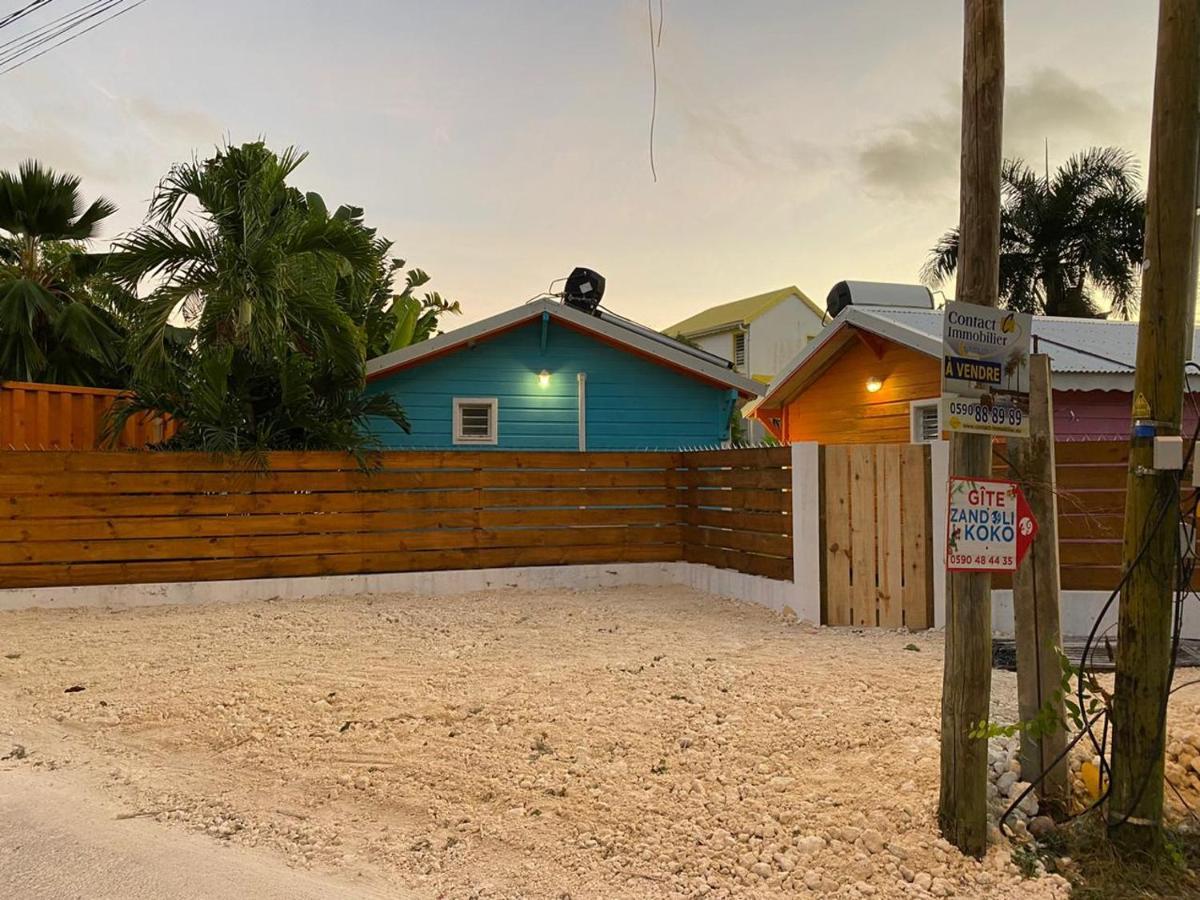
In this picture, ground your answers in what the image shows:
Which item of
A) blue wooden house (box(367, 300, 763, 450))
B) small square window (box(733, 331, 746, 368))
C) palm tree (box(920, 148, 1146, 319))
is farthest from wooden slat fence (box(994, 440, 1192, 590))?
small square window (box(733, 331, 746, 368))

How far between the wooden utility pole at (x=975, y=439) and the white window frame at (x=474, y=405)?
1091 centimetres

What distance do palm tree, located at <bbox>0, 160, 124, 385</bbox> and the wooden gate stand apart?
9.97 m

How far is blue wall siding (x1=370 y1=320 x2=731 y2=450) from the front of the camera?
13750 millimetres

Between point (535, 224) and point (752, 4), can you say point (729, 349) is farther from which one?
point (752, 4)

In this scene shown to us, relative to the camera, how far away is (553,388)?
46.3 ft

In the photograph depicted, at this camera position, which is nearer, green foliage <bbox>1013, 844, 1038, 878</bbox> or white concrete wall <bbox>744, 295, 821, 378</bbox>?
green foliage <bbox>1013, 844, 1038, 878</bbox>

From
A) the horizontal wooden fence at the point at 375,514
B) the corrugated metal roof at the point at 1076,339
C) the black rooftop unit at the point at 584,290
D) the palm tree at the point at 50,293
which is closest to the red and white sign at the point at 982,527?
the horizontal wooden fence at the point at 375,514

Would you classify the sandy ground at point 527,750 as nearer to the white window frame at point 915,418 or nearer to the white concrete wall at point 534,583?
the white concrete wall at point 534,583

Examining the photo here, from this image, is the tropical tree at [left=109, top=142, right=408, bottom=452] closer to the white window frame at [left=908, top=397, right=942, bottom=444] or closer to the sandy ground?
the sandy ground

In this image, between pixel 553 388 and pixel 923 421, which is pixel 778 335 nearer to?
pixel 923 421

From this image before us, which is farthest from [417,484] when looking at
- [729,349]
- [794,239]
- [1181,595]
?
[729,349]

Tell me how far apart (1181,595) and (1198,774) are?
4.31ft

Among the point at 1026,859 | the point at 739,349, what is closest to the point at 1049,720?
the point at 1026,859

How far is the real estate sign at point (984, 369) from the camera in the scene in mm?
3402
